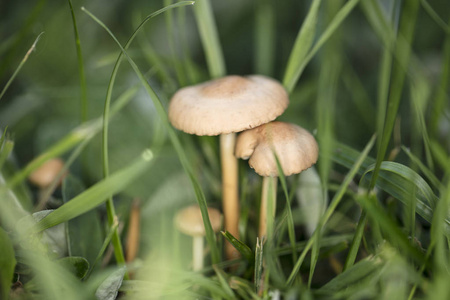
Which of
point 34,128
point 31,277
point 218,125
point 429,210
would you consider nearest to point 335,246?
point 429,210

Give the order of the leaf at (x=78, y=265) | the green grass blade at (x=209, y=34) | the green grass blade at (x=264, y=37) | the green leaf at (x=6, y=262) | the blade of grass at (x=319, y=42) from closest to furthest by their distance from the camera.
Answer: the green leaf at (x=6, y=262)
the leaf at (x=78, y=265)
the blade of grass at (x=319, y=42)
the green grass blade at (x=209, y=34)
the green grass blade at (x=264, y=37)

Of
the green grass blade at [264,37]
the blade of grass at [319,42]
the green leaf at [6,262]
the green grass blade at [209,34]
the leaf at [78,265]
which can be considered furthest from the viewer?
the green grass blade at [264,37]

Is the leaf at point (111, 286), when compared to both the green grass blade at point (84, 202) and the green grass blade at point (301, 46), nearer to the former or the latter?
the green grass blade at point (84, 202)

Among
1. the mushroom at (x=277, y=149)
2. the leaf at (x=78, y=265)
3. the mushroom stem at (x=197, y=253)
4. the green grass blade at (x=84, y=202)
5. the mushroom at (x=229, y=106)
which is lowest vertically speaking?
the mushroom stem at (x=197, y=253)

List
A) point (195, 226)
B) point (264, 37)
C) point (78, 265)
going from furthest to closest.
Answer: point (264, 37)
point (195, 226)
point (78, 265)

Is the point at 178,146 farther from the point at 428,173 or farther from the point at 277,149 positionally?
the point at 428,173

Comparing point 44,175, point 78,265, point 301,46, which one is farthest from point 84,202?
point 301,46

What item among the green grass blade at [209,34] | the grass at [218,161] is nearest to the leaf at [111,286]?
the grass at [218,161]

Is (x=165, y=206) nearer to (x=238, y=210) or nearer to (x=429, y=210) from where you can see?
(x=238, y=210)
